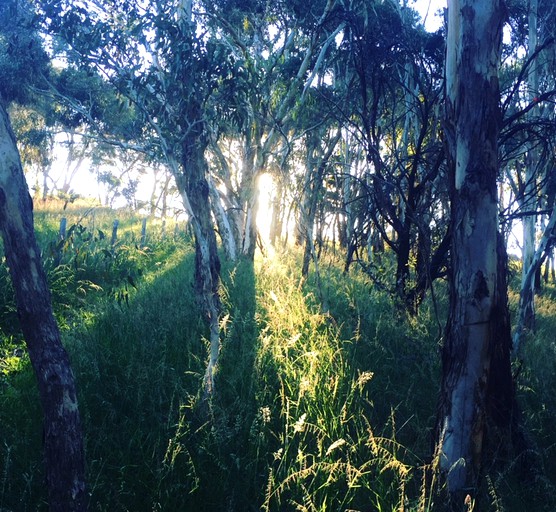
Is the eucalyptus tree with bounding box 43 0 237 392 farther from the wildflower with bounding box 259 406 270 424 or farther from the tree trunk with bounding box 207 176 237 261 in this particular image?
the tree trunk with bounding box 207 176 237 261

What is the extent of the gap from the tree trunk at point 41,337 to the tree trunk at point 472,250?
2.03 meters

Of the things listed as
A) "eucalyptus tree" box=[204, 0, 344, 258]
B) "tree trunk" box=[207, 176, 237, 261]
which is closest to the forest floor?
"eucalyptus tree" box=[204, 0, 344, 258]

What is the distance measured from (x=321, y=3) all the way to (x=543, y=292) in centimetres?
1233

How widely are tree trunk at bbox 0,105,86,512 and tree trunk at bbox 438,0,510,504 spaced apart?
6.67 ft

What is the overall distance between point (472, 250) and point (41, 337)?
2.43m

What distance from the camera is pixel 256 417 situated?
3.45 meters

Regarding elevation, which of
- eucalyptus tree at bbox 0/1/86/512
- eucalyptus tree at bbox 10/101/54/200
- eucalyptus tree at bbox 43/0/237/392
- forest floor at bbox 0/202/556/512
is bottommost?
forest floor at bbox 0/202/556/512

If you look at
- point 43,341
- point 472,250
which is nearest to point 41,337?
point 43,341

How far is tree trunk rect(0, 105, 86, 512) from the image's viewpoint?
233cm

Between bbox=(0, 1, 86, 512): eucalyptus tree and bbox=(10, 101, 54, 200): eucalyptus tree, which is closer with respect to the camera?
bbox=(0, 1, 86, 512): eucalyptus tree

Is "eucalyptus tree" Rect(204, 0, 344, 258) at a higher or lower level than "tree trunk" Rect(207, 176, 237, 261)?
higher

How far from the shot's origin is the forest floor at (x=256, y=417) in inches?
111

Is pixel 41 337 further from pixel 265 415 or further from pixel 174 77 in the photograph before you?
pixel 174 77

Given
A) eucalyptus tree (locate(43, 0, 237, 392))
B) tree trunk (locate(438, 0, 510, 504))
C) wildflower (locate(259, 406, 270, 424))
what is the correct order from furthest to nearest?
1. eucalyptus tree (locate(43, 0, 237, 392))
2. wildflower (locate(259, 406, 270, 424))
3. tree trunk (locate(438, 0, 510, 504))
